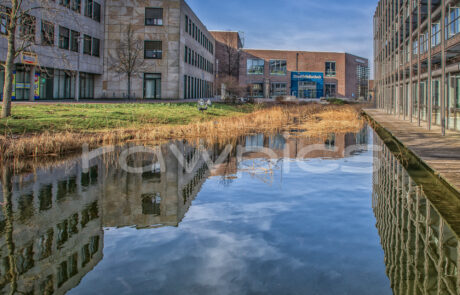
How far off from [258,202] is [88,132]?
1245cm

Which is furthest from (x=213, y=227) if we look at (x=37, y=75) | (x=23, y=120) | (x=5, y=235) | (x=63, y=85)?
(x=63, y=85)

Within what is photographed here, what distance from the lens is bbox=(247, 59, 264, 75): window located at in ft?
283

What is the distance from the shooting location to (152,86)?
50.2 m

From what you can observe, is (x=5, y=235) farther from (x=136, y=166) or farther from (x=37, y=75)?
(x=37, y=75)

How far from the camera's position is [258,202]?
330 inches

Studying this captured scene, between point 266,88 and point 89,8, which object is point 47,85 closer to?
point 89,8

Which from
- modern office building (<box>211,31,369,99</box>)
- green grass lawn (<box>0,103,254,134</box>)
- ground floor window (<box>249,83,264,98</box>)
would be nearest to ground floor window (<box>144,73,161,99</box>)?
green grass lawn (<box>0,103,254,134</box>)

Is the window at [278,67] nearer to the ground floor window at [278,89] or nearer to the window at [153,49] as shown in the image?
the ground floor window at [278,89]

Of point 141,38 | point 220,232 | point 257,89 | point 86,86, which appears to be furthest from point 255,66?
point 220,232

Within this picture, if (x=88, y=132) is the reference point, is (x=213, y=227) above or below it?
below

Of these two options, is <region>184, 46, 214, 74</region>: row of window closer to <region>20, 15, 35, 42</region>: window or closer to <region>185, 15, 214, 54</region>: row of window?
<region>185, 15, 214, 54</region>: row of window

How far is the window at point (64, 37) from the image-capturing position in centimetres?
4011

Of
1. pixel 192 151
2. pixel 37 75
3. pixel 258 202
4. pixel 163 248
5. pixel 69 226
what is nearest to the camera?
pixel 163 248

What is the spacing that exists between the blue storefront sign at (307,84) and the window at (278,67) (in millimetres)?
1993
